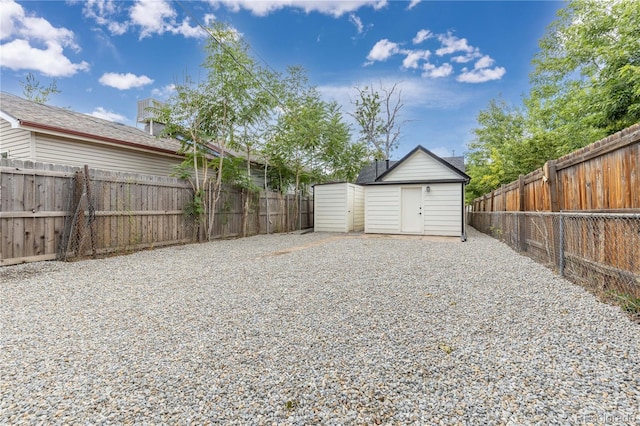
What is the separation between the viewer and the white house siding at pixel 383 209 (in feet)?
36.3

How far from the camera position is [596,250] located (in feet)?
11.4

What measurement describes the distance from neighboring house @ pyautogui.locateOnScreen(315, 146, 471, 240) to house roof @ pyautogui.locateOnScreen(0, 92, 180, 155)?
24.9ft

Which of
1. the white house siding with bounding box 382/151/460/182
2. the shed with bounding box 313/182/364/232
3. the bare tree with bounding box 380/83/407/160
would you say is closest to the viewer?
the white house siding with bounding box 382/151/460/182

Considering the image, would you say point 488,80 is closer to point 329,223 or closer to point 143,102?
point 329,223

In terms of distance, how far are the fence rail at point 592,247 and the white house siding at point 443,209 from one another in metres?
4.39

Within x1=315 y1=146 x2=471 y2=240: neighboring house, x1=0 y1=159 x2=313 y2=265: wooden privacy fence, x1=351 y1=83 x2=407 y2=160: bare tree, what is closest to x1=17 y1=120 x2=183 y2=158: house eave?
x1=0 y1=159 x2=313 y2=265: wooden privacy fence

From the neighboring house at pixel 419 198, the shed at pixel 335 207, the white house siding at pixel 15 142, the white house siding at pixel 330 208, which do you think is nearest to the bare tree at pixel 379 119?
the shed at pixel 335 207

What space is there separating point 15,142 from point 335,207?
10.1 meters

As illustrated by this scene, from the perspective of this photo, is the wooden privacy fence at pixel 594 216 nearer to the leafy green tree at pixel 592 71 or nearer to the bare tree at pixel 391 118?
the leafy green tree at pixel 592 71

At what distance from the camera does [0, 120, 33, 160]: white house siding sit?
7.47 meters

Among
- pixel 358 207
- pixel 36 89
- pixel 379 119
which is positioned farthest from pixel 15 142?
pixel 379 119

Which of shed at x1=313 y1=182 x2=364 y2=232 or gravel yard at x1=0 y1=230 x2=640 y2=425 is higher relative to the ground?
shed at x1=313 y1=182 x2=364 y2=232

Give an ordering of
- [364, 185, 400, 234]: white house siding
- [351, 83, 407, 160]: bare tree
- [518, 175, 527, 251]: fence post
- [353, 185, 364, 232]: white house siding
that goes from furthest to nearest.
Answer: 1. [351, 83, 407, 160]: bare tree
2. [353, 185, 364, 232]: white house siding
3. [364, 185, 400, 234]: white house siding
4. [518, 175, 527, 251]: fence post

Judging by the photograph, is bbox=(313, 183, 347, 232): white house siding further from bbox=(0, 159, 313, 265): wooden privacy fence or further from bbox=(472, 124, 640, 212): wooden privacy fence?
bbox=(472, 124, 640, 212): wooden privacy fence
